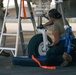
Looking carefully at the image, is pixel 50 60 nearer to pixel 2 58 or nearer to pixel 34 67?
pixel 34 67

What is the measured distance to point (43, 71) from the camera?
9.08 m

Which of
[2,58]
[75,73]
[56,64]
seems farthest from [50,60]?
[2,58]

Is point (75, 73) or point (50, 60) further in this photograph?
point (50, 60)

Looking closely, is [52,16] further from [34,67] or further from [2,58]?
[2,58]

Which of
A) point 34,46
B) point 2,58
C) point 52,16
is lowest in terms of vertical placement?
point 2,58

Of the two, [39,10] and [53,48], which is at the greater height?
[39,10]

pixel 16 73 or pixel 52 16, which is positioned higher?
pixel 52 16

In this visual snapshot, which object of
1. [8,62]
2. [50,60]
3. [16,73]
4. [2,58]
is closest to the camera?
[16,73]

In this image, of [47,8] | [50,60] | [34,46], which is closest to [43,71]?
[50,60]

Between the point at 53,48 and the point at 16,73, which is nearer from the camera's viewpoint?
the point at 16,73

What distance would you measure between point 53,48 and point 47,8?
45.2 inches

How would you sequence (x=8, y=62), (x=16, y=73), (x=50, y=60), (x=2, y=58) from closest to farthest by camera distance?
Answer: (x=16, y=73)
(x=50, y=60)
(x=8, y=62)
(x=2, y=58)

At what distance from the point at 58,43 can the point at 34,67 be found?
2.93ft

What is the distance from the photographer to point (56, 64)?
9.74m
